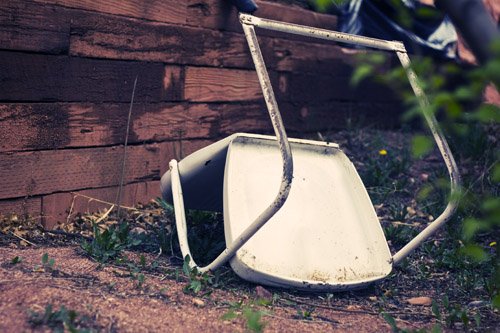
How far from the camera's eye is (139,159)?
10.5ft

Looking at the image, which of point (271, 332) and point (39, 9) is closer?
point (271, 332)

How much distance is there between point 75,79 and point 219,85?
0.86 m

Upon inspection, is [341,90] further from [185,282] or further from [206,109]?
[185,282]

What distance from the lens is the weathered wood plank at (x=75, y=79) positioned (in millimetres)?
2625

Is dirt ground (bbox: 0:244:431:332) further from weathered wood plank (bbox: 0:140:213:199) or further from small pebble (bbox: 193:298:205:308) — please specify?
weathered wood plank (bbox: 0:140:213:199)

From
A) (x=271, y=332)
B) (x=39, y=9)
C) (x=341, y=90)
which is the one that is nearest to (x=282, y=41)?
(x=341, y=90)

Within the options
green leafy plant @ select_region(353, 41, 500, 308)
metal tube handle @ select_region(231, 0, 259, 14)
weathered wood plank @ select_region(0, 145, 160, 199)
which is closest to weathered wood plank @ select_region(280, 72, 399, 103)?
green leafy plant @ select_region(353, 41, 500, 308)

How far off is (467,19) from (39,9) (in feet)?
Result: 6.99

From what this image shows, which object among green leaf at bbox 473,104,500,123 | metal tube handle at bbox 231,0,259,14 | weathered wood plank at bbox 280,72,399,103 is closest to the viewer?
green leaf at bbox 473,104,500,123

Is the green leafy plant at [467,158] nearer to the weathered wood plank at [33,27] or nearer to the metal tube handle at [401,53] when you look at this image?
the metal tube handle at [401,53]

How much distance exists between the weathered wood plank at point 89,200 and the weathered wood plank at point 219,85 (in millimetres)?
479

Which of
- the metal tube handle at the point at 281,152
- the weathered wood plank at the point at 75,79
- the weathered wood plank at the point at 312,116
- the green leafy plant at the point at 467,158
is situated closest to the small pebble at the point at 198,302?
the metal tube handle at the point at 281,152

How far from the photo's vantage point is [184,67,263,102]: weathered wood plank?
11.1ft

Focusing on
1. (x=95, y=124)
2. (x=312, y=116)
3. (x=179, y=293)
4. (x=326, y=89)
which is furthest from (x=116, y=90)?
(x=326, y=89)
